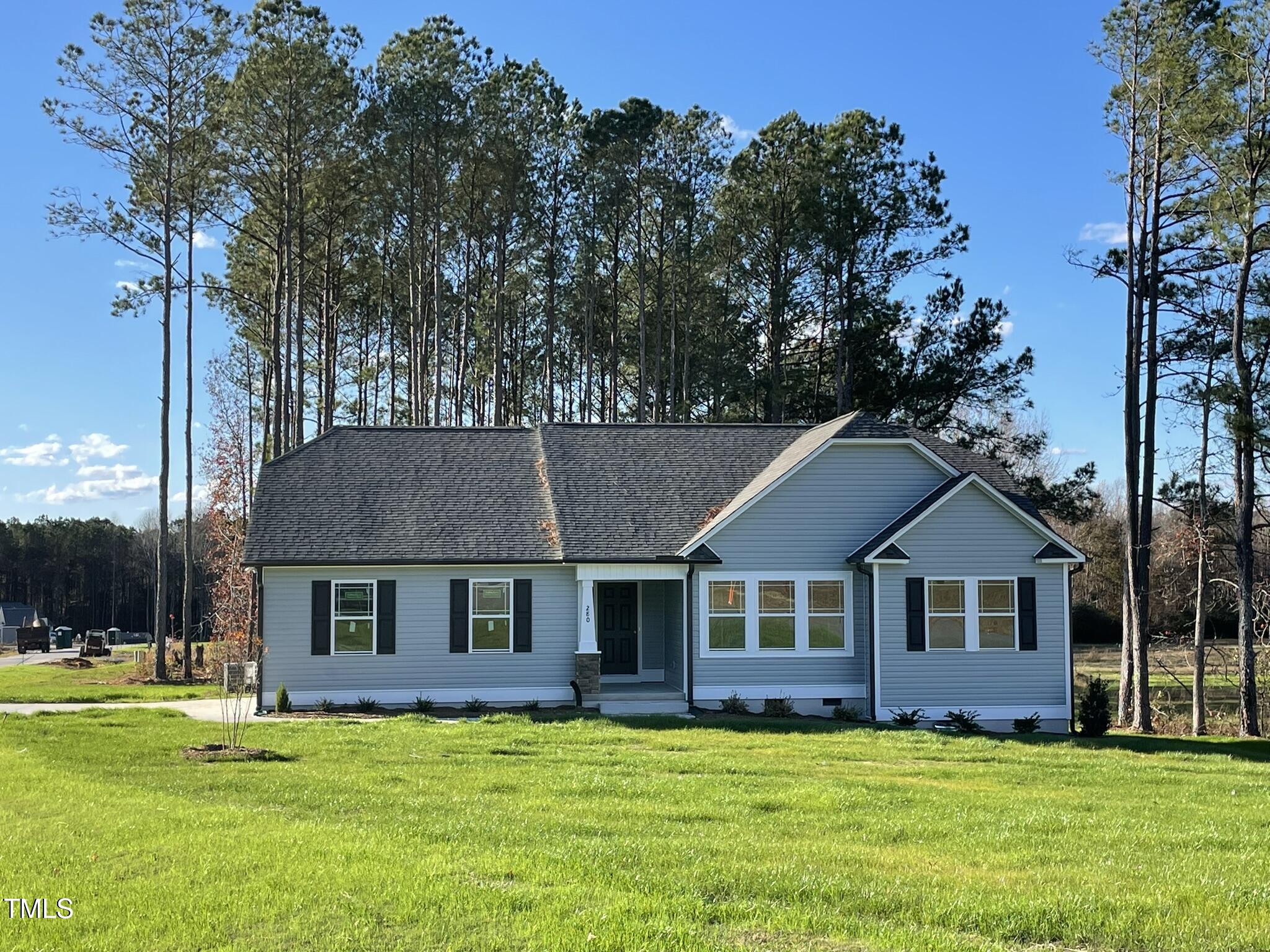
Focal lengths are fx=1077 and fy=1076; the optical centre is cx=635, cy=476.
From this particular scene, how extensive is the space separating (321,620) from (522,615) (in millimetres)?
3648

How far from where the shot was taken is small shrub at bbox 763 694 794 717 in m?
19.4

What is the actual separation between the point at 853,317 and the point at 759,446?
11848 mm

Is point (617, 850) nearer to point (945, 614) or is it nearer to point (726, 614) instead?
point (726, 614)

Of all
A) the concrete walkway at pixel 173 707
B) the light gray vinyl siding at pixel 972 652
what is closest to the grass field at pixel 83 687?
the concrete walkway at pixel 173 707

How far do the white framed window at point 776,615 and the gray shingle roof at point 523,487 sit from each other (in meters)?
1.68

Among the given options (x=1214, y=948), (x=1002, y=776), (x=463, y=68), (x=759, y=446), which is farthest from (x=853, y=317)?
(x=1214, y=948)

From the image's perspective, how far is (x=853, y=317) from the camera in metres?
34.1

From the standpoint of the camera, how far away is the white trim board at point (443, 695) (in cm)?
1956

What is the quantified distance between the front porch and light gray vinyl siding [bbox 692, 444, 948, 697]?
2.43 feet

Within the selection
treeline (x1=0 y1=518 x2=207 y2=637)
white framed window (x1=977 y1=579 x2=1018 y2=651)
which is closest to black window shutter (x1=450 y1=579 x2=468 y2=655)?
white framed window (x1=977 y1=579 x2=1018 y2=651)

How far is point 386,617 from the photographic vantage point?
19.8m

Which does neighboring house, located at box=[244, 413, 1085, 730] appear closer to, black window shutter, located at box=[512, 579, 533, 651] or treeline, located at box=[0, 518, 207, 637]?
black window shutter, located at box=[512, 579, 533, 651]

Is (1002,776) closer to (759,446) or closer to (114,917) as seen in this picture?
(114,917)

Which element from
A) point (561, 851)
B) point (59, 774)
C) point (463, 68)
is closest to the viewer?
point (561, 851)
